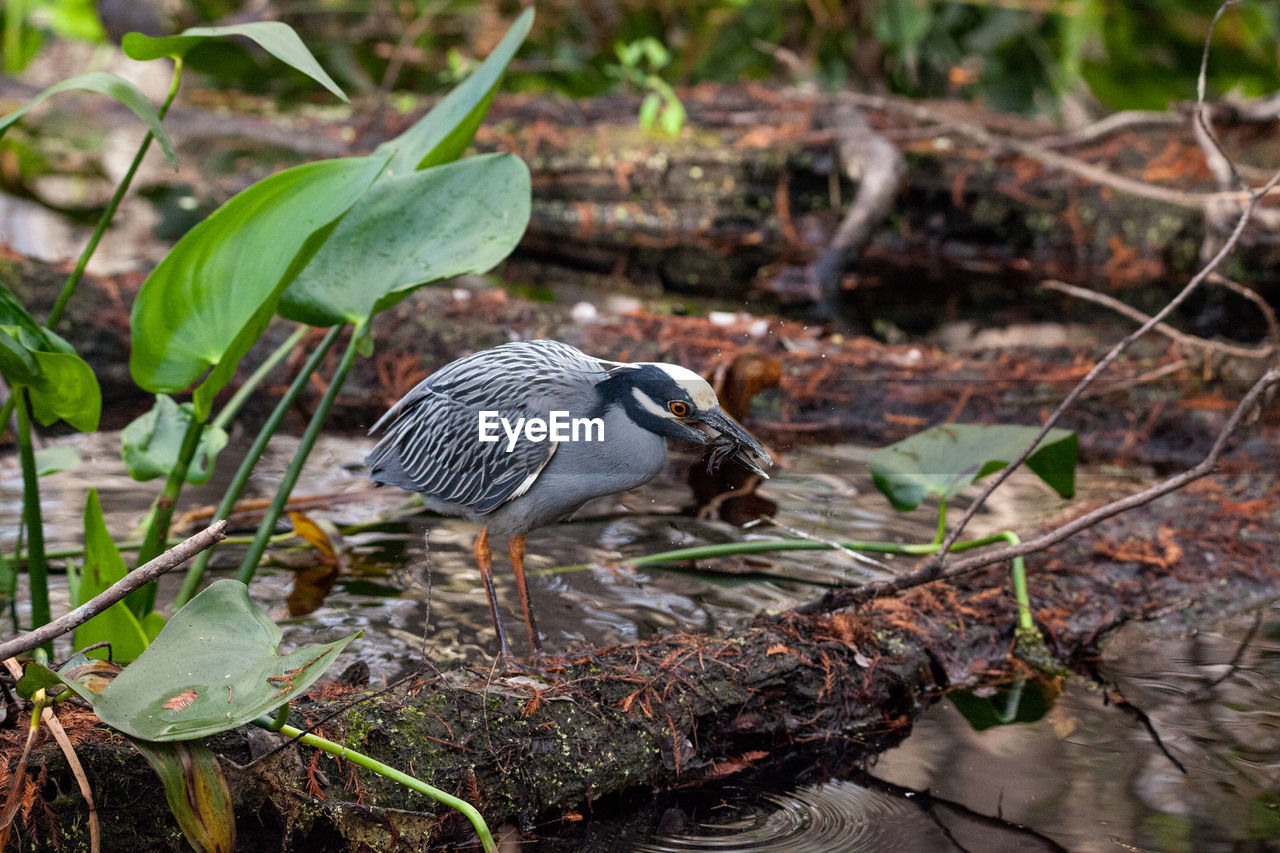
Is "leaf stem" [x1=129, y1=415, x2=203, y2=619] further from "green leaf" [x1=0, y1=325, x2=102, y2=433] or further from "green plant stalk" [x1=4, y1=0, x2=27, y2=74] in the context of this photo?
"green plant stalk" [x1=4, y1=0, x2=27, y2=74]

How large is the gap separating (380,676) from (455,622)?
0.22 meters

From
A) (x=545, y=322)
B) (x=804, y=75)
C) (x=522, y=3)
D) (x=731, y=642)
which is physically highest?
(x=522, y=3)

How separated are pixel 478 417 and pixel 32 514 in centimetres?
80

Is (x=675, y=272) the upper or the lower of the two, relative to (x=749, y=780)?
upper

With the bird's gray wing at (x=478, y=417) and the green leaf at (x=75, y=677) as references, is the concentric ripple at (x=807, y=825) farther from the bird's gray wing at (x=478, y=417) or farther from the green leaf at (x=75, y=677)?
the green leaf at (x=75, y=677)

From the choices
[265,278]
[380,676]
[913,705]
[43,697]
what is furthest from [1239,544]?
[43,697]

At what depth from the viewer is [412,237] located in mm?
1718

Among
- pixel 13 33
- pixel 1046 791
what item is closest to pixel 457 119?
pixel 1046 791

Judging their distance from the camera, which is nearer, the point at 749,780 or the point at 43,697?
the point at 43,697

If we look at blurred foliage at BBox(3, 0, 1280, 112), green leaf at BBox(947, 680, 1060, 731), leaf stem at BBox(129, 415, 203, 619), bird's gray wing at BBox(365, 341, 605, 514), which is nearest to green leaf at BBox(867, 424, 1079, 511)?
A: green leaf at BBox(947, 680, 1060, 731)

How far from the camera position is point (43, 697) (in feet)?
4.35

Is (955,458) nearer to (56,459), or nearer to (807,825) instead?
(807,825)

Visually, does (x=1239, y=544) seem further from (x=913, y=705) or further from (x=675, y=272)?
(x=675, y=272)

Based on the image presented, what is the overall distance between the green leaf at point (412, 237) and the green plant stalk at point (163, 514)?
27 cm
